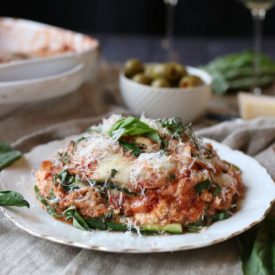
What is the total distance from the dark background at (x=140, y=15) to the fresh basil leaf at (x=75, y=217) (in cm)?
391

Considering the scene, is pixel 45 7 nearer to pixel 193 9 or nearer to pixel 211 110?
pixel 193 9

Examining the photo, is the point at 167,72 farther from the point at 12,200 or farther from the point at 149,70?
the point at 12,200

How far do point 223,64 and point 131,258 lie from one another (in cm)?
193

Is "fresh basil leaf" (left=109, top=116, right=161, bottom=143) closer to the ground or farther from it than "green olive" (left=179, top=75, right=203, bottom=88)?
farther from it

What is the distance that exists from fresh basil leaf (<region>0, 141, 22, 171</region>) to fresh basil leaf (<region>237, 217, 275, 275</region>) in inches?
34.5

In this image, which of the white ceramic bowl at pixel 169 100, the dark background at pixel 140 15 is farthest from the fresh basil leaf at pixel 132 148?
the dark background at pixel 140 15

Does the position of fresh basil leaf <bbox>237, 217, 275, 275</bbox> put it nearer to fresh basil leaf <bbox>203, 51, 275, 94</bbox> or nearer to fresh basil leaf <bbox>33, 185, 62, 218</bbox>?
fresh basil leaf <bbox>33, 185, 62, 218</bbox>

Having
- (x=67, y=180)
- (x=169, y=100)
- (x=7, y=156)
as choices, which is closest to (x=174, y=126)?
(x=67, y=180)

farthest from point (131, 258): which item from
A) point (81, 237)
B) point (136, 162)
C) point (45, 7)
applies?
point (45, 7)

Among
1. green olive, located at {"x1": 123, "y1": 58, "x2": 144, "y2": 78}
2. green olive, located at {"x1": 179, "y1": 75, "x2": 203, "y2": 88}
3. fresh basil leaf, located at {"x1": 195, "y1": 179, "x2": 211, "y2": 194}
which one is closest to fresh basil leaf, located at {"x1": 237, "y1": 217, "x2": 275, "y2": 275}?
fresh basil leaf, located at {"x1": 195, "y1": 179, "x2": 211, "y2": 194}

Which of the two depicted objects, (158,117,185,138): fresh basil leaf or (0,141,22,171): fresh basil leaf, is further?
(0,141,22,171): fresh basil leaf

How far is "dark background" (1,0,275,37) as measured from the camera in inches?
211

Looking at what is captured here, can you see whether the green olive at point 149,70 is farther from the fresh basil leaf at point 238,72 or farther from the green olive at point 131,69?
the fresh basil leaf at point 238,72

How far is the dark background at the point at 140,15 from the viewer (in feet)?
17.5
